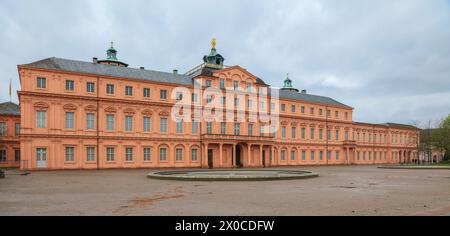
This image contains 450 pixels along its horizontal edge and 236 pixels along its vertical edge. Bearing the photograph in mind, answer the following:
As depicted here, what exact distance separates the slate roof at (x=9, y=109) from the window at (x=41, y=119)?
17092 millimetres

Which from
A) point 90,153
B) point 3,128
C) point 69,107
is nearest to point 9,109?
point 3,128

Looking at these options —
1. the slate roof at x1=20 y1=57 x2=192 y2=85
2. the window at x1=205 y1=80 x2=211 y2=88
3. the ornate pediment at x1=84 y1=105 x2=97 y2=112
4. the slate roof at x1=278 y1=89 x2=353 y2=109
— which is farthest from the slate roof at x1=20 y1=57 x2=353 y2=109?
the slate roof at x1=278 y1=89 x2=353 y2=109

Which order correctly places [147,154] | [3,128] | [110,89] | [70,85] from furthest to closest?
[3,128], [147,154], [110,89], [70,85]

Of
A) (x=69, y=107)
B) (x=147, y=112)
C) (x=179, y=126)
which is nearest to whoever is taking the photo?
(x=69, y=107)

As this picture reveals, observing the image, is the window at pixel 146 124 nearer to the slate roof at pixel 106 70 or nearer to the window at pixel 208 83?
the slate roof at pixel 106 70

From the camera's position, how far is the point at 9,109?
58.1 meters

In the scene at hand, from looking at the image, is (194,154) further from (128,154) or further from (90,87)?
(90,87)

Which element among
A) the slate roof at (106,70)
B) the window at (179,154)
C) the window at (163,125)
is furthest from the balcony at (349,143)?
the window at (163,125)

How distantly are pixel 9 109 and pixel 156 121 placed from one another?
2489cm

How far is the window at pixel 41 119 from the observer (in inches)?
1705

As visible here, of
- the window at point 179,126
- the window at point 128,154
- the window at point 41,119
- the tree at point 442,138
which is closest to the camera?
the window at point 41,119

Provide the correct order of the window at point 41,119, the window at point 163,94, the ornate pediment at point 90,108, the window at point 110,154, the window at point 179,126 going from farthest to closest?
the window at point 179,126, the window at point 163,94, the window at point 110,154, the ornate pediment at point 90,108, the window at point 41,119

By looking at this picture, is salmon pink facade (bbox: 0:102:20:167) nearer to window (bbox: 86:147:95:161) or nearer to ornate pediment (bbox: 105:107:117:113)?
window (bbox: 86:147:95:161)

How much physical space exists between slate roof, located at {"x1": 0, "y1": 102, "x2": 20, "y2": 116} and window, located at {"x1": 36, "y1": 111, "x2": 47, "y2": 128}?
1709cm
